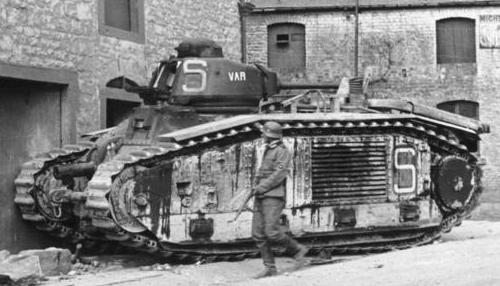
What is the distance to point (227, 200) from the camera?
10.4 meters

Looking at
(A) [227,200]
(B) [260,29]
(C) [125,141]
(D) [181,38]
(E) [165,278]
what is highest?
(B) [260,29]

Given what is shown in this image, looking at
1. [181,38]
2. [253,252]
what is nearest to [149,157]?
[253,252]

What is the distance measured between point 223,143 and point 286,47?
679 inches

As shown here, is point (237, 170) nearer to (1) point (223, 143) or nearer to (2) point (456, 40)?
(1) point (223, 143)

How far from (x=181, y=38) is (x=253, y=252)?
21.3 feet

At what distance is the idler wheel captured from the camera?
466 inches

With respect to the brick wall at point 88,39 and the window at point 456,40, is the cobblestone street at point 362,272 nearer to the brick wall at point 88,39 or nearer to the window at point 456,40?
the brick wall at point 88,39

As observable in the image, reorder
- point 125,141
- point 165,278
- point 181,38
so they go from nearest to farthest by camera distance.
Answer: point 165,278, point 125,141, point 181,38

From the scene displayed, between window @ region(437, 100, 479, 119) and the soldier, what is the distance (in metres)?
17.9

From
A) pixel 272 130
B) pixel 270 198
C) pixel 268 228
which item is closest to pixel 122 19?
pixel 272 130

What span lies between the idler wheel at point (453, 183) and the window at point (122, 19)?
565 cm

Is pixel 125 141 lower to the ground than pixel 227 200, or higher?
higher

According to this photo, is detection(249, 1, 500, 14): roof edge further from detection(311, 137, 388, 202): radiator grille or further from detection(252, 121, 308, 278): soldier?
detection(252, 121, 308, 278): soldier

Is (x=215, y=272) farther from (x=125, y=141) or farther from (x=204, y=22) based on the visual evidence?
(x=204, y=22)
